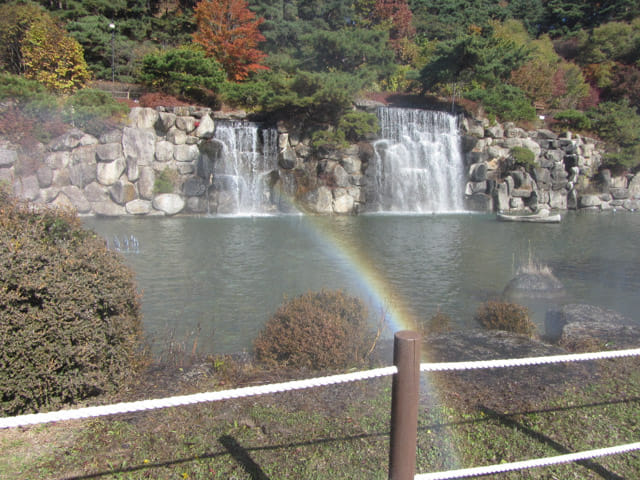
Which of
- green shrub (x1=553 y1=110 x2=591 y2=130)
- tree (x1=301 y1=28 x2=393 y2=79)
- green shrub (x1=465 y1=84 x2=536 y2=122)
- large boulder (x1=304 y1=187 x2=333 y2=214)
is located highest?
tree (x1=301 y1=28 x2=393 y2=79)

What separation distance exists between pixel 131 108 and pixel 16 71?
450 inches

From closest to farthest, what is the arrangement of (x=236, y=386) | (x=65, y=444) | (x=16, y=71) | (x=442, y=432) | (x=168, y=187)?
(x=65, y=444)
(x=442, y=432)
(x=236, y=386)
(x=168, y=187)
(x=16, y=71)

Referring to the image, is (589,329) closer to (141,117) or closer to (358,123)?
(358,123)

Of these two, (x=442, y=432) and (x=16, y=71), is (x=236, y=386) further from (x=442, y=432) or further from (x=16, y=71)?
(x=16, y=71)

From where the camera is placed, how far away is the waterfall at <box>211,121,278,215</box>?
1054 inches

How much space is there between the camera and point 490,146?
33.3 meters

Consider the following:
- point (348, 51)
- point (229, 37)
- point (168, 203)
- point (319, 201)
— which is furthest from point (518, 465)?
point (229, 37)

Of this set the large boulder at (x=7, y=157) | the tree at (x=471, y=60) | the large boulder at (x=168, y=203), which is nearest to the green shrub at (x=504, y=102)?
the tree at (x=471, y=60)

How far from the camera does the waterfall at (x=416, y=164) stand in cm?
2972

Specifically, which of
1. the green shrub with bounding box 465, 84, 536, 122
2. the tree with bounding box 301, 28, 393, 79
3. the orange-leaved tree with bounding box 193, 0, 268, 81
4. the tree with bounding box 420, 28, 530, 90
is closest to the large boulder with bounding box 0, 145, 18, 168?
the orange-leaved tree with bounding box 193, 0, 268, 81

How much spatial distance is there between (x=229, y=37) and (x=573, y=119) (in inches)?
1068

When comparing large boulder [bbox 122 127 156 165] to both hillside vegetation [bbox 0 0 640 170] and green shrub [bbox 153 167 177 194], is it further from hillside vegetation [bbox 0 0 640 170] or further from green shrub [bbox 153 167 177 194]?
hillside vegetation [bbox 0 0 640 170]

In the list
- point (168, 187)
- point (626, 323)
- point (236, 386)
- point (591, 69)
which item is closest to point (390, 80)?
point (591, 69)

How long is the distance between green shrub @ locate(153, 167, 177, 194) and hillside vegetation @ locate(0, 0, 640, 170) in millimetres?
6958
